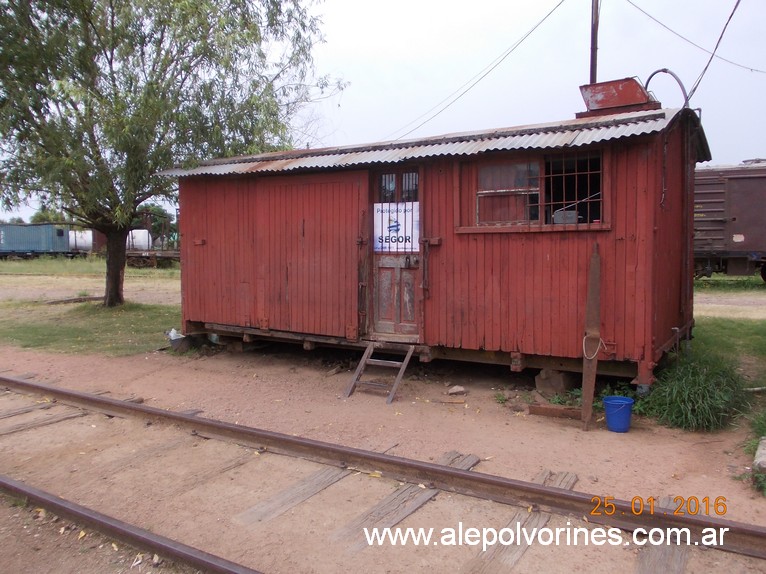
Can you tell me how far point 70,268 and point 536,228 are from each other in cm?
3581

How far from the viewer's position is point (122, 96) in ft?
36.5

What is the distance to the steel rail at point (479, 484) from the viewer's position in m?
3.72

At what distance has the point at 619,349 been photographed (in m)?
6.54

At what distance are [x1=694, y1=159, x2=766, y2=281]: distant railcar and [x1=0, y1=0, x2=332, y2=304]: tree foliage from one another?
12190 mm

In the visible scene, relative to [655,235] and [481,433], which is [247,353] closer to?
[481,433]

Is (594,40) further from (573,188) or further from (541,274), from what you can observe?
(541,274)

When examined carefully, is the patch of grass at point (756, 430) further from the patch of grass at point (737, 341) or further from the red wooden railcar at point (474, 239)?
the patch of grass at point (737, 341)

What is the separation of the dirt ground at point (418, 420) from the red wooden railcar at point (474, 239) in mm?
622

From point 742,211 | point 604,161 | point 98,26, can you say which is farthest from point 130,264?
point 604,161

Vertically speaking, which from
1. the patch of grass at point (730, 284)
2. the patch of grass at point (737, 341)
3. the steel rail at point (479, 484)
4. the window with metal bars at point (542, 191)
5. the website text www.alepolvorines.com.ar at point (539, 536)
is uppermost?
the window with metal bars at point (542, 191)

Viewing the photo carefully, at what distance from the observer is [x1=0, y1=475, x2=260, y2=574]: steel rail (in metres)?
3.47

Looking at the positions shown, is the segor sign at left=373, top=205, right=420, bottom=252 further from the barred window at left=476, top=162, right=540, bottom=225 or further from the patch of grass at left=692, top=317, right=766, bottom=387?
the patch of grass at left=692, top=317, right=766, bottom=387

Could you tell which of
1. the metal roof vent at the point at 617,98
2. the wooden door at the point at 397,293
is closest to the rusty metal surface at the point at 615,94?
the metal roof vent at the point at 617,98

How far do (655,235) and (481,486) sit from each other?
3673 mm
